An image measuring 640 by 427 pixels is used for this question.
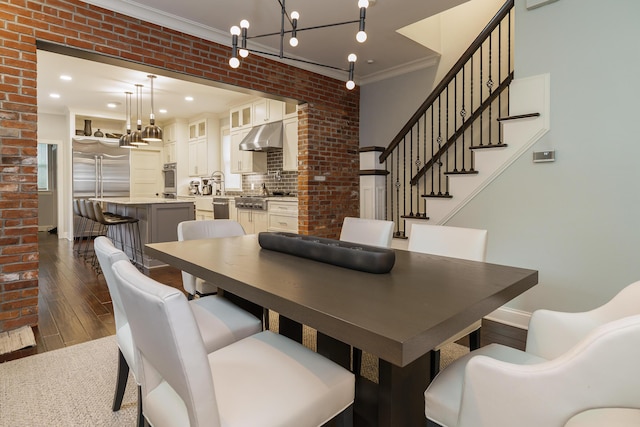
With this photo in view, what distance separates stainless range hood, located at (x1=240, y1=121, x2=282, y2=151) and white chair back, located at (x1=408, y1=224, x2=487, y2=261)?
3687 mm

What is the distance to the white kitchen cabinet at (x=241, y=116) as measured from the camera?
6336 mm

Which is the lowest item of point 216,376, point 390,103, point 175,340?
point 216,376

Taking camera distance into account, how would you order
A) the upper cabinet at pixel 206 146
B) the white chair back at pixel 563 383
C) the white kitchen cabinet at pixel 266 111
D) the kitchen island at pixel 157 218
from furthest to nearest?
the upper cabinet at pixel 206 146 → the white kitchen cabinet at pixel 266 111 → the kitchen island at pixel 157 218 → the white chair back at pixel 563 383

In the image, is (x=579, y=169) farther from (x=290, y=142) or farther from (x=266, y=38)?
(x=290, y=142)

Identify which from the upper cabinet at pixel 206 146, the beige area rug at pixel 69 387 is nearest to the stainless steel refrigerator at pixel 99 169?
the upper cabinet at pixel 206 146

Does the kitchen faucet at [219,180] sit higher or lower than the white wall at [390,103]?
lower

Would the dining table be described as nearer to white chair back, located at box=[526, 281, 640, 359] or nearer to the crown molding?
white chair back, located at box=[526, 281, 640, 359]

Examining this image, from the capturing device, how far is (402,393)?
1212 mm

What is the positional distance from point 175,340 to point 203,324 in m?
0.86

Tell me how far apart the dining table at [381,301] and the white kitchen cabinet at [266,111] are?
4.13 metres

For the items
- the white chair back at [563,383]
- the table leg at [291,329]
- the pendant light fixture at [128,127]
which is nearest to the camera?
the white chair back at [563,383]

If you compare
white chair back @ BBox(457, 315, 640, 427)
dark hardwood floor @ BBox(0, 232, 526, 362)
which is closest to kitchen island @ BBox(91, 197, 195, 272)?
dark hardwood floor @ BBox(0, 232, 526, 362)

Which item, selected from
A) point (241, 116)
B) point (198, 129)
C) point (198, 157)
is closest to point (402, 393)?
point (241, 116)

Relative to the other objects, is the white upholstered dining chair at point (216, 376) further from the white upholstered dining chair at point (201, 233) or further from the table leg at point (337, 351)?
the white upholstered dining chair at point (201, 233)
